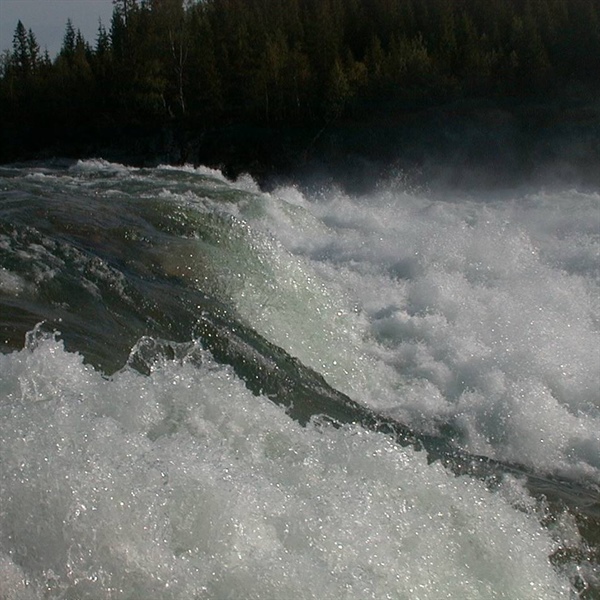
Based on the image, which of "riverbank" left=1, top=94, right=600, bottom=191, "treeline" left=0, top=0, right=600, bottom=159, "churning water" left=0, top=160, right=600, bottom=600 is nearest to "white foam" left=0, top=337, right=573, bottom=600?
"churning water" left=0, top=160, right=600, bottom=600

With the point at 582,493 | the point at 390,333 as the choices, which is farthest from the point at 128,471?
the point at 390,333

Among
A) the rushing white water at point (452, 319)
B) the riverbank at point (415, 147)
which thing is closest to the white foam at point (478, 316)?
the rushing white water at point (452, 319)

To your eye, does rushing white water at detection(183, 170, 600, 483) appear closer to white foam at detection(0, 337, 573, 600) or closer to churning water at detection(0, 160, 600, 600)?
churning water at detection(0, 160, 600, 600)

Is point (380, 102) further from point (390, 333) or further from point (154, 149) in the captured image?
point (390, 333)

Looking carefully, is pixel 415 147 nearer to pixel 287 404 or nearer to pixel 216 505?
pixel 287 404

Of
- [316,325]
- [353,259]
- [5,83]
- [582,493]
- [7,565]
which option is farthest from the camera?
[5,83]

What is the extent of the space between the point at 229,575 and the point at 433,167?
25.0 meters

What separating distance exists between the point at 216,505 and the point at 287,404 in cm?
221

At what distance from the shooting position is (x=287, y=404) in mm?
5582

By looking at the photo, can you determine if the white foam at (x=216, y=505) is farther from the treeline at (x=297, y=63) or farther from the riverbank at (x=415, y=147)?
the treeline at (x=297, y=63)

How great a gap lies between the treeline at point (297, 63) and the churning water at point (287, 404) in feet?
61.6

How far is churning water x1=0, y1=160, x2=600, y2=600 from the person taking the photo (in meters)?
3.24

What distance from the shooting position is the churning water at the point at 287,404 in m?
3.24

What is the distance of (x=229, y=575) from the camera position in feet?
10.4
